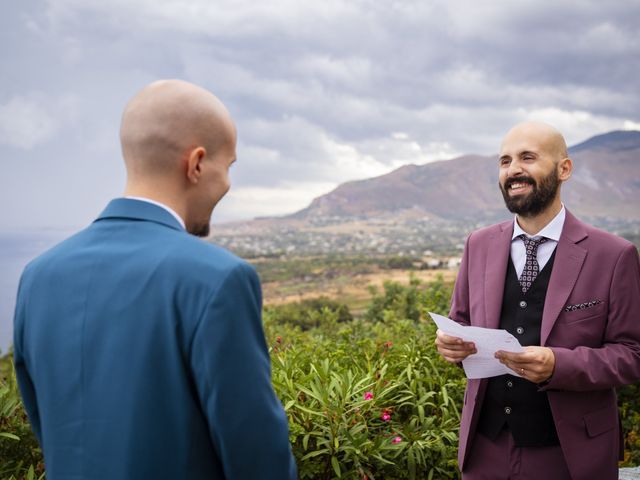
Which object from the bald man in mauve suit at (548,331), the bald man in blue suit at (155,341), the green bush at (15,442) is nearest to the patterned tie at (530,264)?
the bald man in mauve suit at (548,331)

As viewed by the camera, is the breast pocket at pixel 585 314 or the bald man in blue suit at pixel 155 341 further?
the breast pocket at pixel 585 314

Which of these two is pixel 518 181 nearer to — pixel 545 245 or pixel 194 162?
pixel 545 245

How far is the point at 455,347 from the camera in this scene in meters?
2.22

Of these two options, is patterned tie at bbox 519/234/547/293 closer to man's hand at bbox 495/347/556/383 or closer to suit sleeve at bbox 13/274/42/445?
Result: man's hand at bbox 495/347/556/383

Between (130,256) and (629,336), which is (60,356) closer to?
(130,256)

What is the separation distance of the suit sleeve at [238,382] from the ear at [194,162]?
263 millimetres

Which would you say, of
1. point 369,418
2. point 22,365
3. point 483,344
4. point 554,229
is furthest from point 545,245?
point 22,365

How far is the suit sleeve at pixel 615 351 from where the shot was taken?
2037mm

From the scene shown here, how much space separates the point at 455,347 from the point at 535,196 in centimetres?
66

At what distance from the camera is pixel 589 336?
85.7 inches

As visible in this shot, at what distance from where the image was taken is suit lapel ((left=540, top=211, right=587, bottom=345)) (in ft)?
7.09

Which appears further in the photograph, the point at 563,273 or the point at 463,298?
the point at 463,298

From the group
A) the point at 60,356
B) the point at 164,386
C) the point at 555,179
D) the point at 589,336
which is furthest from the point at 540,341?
the point at 60,356

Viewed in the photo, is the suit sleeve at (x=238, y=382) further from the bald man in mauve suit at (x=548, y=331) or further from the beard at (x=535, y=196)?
the beard at (x=535, y=196)
